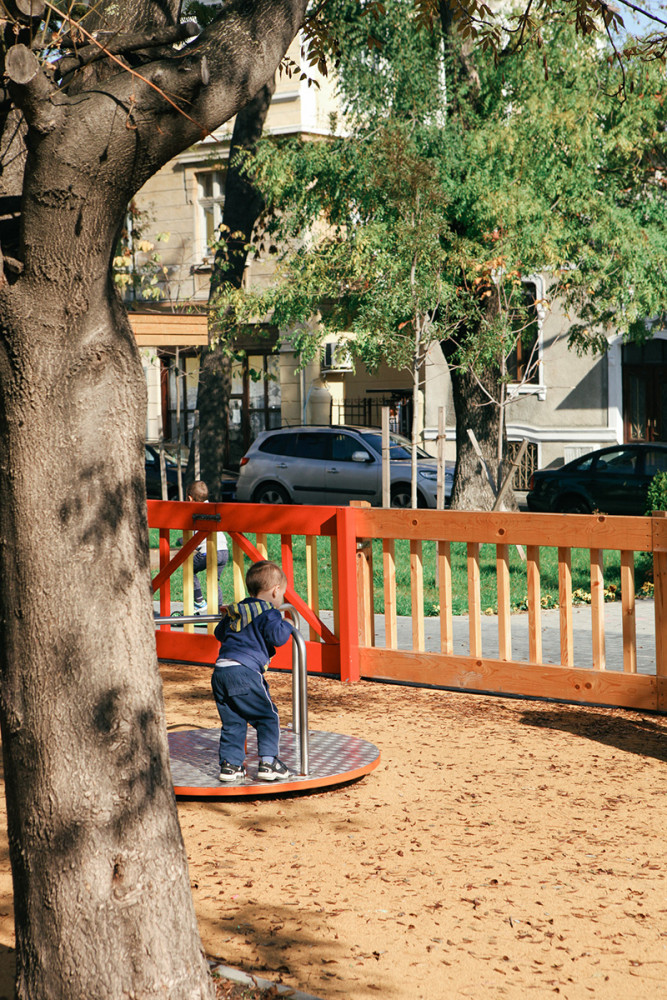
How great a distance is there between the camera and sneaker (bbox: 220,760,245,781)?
5652 mm

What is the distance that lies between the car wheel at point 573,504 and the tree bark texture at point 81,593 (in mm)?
17865

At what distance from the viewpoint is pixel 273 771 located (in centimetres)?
570

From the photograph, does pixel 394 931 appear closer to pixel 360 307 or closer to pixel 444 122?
pixel 360 307

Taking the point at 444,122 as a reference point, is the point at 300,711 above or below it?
below

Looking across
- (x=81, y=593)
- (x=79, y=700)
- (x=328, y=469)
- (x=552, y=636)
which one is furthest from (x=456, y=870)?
(x=328, y=469)

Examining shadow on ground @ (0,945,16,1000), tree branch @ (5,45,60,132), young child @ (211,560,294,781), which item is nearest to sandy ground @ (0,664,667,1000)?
shadow on ground @ (0,945,16,1000)

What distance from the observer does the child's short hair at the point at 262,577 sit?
5.73 m

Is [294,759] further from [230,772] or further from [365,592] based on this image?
[365,592]

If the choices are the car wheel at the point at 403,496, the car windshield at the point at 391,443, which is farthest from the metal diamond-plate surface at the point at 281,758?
the car windshield at the point at 391,443

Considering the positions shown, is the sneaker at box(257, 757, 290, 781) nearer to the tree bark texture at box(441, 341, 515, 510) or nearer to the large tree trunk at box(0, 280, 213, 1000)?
the large tree trunk at box(0, 280, 213, 1000)

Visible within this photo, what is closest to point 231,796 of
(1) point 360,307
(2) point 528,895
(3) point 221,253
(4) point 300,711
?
(4) point 300,711

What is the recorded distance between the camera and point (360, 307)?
17812 mm

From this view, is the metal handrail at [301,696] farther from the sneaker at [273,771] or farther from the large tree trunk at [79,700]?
the large tree trunk at [79,700]

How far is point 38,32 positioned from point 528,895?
3.42 m
